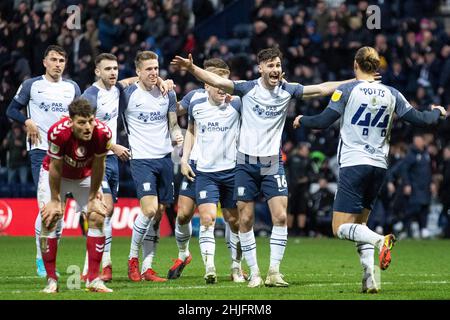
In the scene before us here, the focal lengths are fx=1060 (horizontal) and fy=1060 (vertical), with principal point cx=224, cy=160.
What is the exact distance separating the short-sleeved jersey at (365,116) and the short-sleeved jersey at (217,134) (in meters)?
2.33

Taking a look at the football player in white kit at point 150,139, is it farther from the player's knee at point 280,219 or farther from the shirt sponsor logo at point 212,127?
the player's knee at point 280,219

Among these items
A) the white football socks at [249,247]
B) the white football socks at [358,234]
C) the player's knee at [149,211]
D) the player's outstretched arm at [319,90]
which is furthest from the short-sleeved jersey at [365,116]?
the player's knee at [149,211]

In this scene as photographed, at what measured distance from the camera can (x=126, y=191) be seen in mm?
24984

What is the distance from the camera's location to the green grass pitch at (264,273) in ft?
35.5

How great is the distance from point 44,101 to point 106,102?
0.94m

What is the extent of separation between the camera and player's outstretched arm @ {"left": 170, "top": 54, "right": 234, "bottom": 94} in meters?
11.6

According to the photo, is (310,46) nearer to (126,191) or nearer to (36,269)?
(126,191)

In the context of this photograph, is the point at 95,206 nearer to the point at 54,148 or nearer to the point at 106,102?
the point at 54,148

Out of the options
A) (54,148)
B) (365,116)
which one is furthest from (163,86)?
(365,116)

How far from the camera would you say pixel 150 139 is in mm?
13719

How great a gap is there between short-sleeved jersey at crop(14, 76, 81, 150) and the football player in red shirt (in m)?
2.68

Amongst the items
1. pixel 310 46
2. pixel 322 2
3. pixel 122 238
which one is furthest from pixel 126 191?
pixel 322 2

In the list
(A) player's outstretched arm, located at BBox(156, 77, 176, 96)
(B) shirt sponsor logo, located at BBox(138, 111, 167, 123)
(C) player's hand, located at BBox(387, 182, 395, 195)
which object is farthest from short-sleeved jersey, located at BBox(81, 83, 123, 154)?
(C) player's hand, located at BBox(387, 182, 395, 195)
